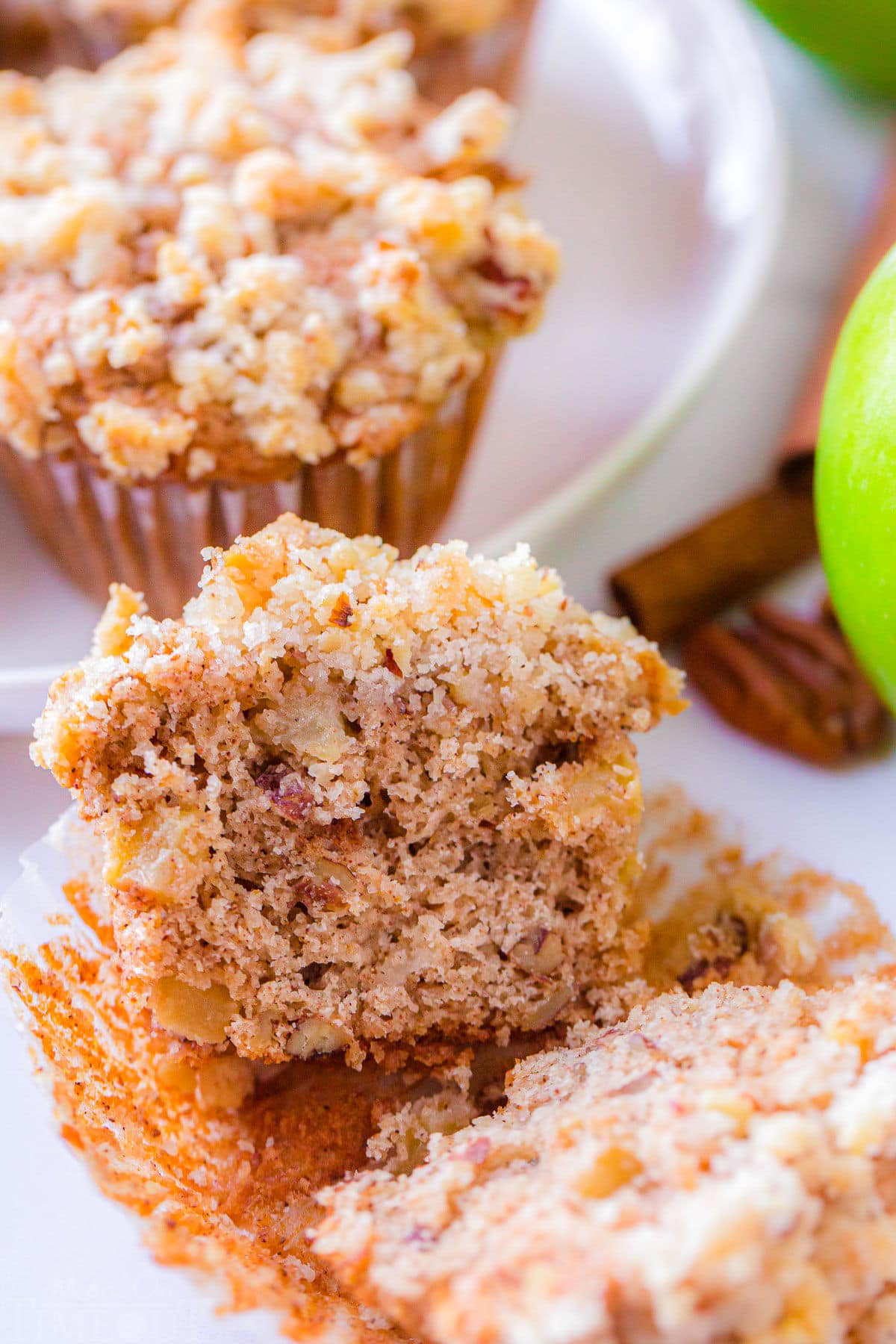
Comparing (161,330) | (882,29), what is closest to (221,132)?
(161,330)

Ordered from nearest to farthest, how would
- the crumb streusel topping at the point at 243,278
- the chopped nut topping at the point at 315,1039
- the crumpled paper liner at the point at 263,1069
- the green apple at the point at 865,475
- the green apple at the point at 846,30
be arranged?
the crumpled paper liner at the point at 263,1069
the chopped nut topping at the point at 315,1039
the green apple at the point at 865,475
the crumb streusel topping at the point at 243,278
the green apple at the point at 846,30

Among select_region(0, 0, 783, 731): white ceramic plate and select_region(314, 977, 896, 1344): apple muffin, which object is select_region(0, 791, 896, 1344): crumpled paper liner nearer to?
select_region(314, 977, 896, 1344): apple muffin

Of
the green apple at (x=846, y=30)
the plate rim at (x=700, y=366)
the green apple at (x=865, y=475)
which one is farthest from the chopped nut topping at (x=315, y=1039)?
the green apple at (x=846, y=30)

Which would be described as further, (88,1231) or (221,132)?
(221,132)

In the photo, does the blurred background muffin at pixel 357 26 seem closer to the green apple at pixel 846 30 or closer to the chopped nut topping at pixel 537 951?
the green apple at pixel 846 30

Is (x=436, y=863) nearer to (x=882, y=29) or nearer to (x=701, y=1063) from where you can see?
(x=701, y=1063)

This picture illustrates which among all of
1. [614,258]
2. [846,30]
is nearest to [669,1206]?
[614,258]

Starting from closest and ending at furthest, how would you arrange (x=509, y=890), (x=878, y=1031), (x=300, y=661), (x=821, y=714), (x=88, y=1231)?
(x=878, y=1031) → (x=300, y=661) → (x=509, y=890) → (x=88, y=1231) → (x=821, y=714)
